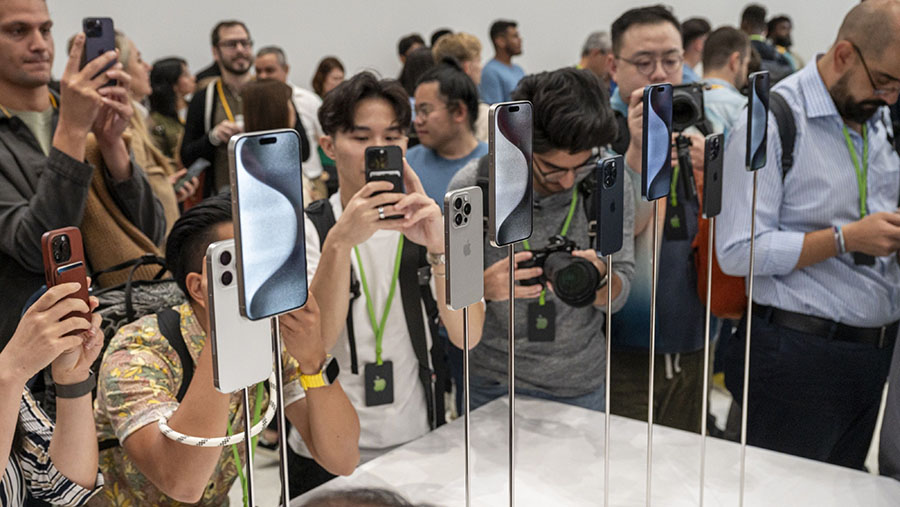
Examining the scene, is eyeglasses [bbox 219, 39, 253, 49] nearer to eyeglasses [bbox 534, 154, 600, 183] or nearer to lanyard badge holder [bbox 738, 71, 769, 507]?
eyeglasses [bbox 534, 154, 600, 183]

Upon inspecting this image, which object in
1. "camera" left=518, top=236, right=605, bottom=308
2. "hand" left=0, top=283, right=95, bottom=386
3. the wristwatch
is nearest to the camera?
"hand" left=0, top=283, right=95, bottom=386

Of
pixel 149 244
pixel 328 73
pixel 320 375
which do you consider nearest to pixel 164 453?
pixel 320 375

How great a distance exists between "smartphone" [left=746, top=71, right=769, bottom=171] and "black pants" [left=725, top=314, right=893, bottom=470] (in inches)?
30.7

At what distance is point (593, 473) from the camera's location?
1.34 meters

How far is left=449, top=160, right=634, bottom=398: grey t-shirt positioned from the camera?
5.53ft

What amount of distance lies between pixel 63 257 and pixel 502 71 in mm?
4363

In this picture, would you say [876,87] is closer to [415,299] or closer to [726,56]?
[415,299]

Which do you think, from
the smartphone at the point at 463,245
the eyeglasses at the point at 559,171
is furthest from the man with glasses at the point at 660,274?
the smartphone at the point at 463,245

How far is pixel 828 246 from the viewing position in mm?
1711

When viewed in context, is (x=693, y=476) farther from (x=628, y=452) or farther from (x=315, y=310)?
(x=315, y=310)

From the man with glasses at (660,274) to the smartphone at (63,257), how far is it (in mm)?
1153

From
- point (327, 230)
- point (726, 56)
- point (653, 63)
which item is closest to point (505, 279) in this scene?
point (327, 230)

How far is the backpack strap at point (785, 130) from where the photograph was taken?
174 cm

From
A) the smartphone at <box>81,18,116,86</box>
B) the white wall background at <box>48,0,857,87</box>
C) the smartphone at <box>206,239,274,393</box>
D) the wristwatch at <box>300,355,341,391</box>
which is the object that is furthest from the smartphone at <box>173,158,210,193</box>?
the smartphone at <box>206,239,274,393</box>
